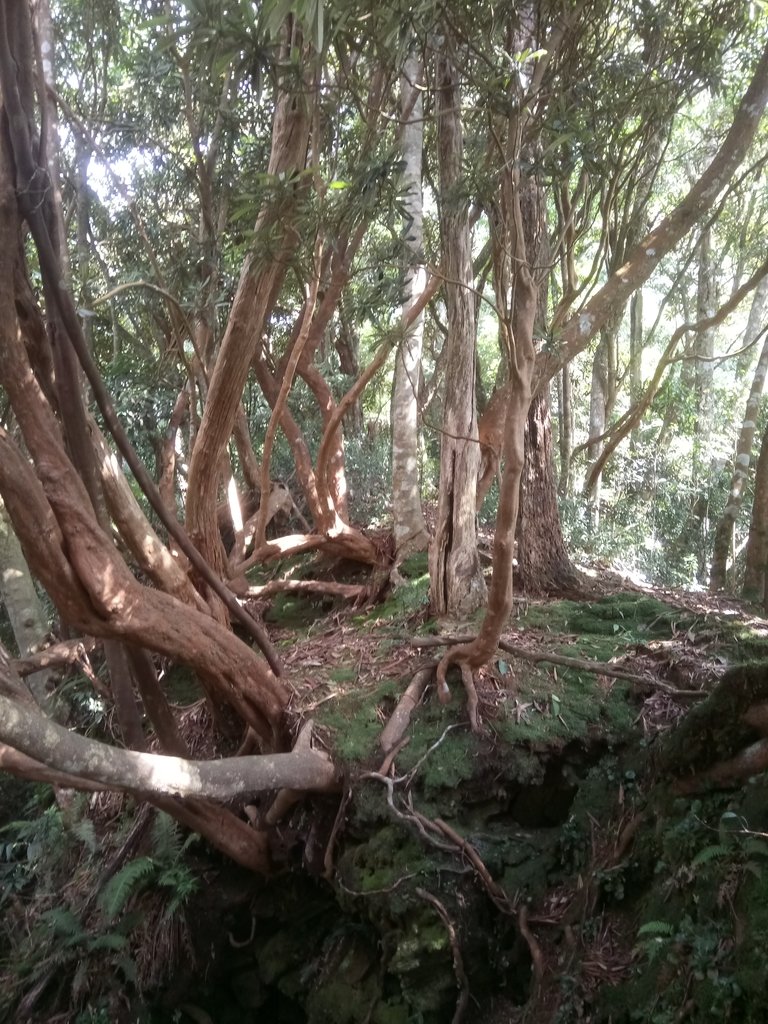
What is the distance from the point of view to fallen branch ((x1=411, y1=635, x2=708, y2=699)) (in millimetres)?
4980

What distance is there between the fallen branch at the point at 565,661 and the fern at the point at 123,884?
2370mm

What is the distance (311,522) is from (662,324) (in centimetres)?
1343

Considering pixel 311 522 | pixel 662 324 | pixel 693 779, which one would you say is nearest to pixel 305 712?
pixel 693 779

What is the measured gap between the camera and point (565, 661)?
529cm

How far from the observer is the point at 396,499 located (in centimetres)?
742

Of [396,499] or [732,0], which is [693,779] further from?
[732,0]

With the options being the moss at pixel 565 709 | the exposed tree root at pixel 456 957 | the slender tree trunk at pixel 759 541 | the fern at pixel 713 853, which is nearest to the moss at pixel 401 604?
the moss at pixel 565 709

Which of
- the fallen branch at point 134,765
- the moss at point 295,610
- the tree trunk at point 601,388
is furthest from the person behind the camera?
the tree trunk at point 601,388

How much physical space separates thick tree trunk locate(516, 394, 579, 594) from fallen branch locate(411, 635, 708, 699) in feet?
4.34

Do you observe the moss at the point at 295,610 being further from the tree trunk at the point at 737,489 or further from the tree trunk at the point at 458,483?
the tree trunk at the point at 737,489

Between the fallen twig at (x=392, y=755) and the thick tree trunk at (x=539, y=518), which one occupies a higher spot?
the thick tree trunk at (x=539, y=518)

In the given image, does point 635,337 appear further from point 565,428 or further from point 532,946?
point 532,946

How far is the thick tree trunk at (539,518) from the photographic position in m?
6.73

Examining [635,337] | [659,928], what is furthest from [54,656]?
[635,337]
